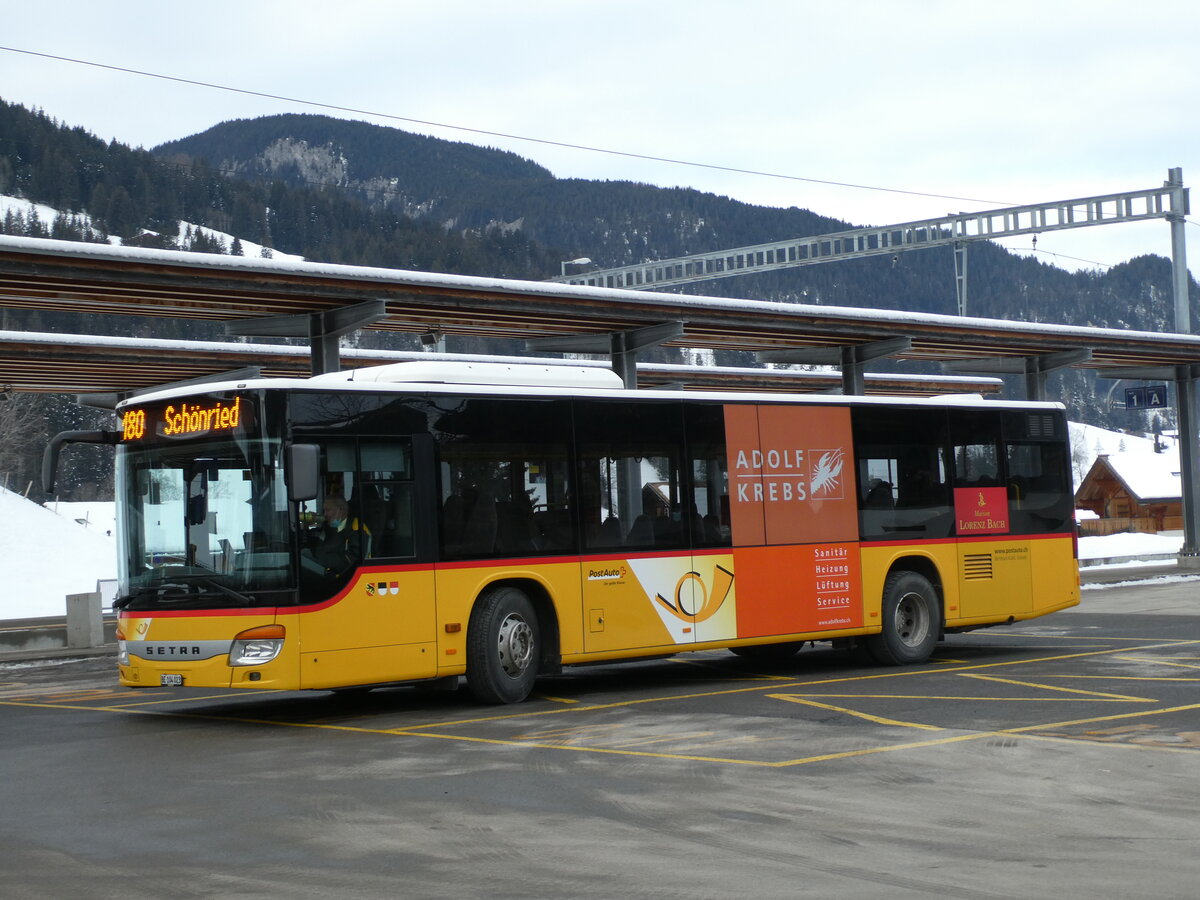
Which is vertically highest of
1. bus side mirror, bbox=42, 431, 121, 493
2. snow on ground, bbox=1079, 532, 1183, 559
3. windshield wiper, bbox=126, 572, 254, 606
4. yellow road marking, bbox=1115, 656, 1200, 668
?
bus side mirror, bbox=42, 431, 121, 493

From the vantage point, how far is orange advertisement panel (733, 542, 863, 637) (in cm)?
1542

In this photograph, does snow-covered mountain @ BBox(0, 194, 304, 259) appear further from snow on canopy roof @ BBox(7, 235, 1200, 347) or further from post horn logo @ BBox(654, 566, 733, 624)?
post horn logo @ BBox(654, 566, 733, 624)

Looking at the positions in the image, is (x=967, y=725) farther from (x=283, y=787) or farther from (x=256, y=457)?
(x=256, y=457)

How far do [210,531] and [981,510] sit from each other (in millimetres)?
9431

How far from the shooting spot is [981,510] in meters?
17.7

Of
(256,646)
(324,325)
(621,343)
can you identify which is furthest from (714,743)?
(621,343)

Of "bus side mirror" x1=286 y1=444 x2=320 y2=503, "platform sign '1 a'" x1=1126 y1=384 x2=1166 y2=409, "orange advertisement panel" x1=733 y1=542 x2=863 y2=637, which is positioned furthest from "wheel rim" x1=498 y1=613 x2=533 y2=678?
→ "platform sign '1 a'" x1=1126 y1=384 x2=1166 y2=409

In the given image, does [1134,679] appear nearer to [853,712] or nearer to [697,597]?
[853,712]

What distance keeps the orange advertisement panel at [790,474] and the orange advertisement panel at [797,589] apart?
6.6 inches

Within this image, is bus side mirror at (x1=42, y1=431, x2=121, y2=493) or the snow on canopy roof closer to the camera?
bus side mirror at (x1=42, y1=431, x2=121, y2=493)

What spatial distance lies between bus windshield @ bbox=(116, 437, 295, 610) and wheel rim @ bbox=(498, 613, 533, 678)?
2226 mm

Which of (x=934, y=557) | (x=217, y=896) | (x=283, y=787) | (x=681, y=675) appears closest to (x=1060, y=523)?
(x=934, y=557)

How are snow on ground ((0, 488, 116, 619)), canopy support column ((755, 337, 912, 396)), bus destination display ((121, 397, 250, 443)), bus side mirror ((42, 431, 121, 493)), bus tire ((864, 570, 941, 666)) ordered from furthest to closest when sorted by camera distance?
snow on ground ((0, 488, 116, 619))
canopy support column ((755, 337, 912, 396))
bus tire ((864, 570, 941, 666))
bus side mirror ((42, 431, 121, 493))
bus destination display ((121, 397, 250, 443))

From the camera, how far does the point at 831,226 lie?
185 metres
